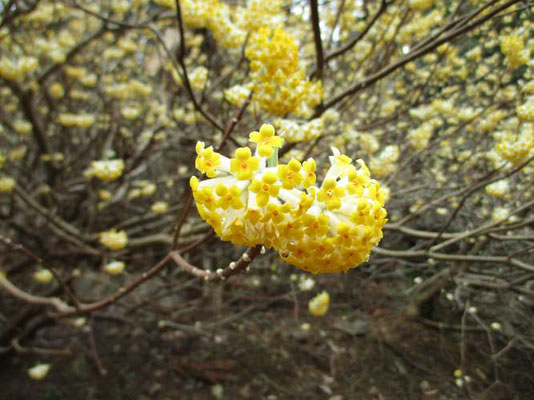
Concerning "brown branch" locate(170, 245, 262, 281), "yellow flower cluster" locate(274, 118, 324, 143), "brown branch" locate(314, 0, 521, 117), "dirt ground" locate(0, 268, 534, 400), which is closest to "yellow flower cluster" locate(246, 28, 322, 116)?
"yellow flower cluster" locate(274, 118, 324, 143)

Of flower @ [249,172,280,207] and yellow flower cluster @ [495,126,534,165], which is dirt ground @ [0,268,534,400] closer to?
yellow flower cluster @ [495,126,534,165]

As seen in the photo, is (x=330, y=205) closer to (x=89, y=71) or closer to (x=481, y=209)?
(x=481, y=209)

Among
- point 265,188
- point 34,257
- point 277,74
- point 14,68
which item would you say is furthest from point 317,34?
point 14,68

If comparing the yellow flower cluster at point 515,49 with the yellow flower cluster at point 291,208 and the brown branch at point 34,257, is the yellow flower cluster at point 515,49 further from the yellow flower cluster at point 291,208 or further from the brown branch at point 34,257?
the brown branch at point 34,257

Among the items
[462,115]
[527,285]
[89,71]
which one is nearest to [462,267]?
[527,285]

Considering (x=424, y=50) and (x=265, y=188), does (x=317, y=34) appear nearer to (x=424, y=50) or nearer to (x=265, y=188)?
(x=424, y=50)

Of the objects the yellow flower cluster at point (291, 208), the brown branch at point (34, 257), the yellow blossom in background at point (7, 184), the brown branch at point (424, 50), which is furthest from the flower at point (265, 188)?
the yellow blossom in background at point (7, 184)
